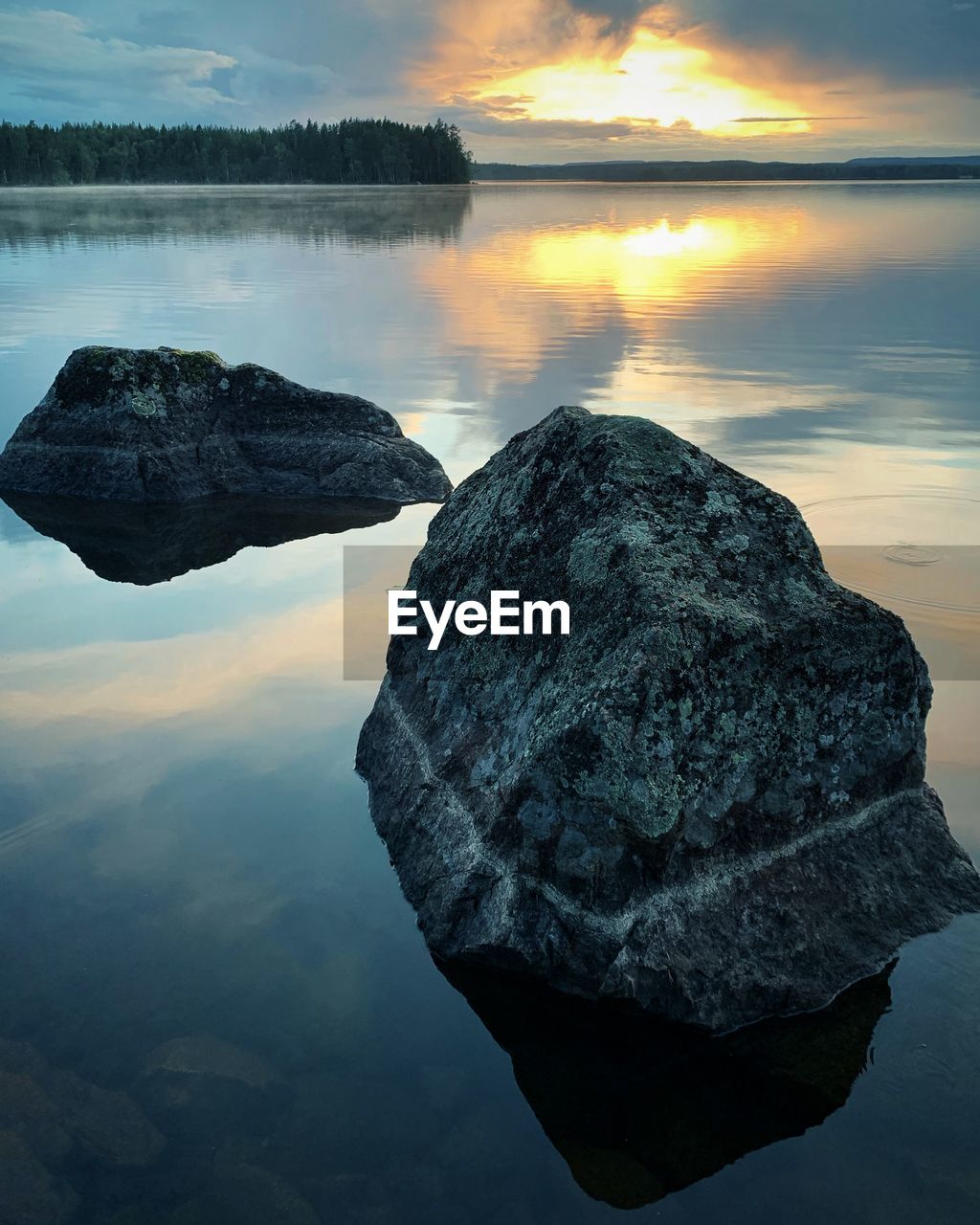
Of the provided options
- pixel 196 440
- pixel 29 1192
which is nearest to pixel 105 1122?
pixel 29 1192

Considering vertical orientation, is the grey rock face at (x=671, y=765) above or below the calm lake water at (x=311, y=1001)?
above

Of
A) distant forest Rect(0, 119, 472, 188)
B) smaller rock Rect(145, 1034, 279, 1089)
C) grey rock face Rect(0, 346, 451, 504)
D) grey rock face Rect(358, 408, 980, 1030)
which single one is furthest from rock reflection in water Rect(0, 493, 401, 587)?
distant forest Rect(0, 119, 472, 188)

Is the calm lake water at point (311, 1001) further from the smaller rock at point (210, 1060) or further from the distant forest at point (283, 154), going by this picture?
the distant forest at point (283, 154)

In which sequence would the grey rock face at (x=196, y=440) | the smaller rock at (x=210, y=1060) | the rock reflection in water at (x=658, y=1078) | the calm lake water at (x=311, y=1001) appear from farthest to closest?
the grey rock face at (x=196, y=440) < the smaller rock at (x=210, y=1060) < the rock reflection in water at (x=658, y=1078) < the calm lake water at (x=311, y=1001)

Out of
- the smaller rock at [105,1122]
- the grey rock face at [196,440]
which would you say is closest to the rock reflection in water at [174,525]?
the grey rock face at [196,440]

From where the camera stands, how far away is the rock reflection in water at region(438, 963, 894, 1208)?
3.61m

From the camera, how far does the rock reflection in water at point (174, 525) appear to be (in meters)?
9.60

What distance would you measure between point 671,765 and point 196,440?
9.10 meters

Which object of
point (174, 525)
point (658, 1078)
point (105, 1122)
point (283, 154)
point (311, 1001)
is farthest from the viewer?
point (283, 154)

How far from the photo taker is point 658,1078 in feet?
13.0

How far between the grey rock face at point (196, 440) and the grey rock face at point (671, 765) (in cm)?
684

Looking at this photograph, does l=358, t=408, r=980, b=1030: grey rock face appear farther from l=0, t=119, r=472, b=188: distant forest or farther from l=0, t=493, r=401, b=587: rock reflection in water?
l=0, t=119, r=472, b=188: distant forest

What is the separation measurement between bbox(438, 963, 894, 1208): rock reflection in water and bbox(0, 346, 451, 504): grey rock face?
8.10 m

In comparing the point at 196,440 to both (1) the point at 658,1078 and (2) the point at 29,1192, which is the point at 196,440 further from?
(1) the point at 658,1078
